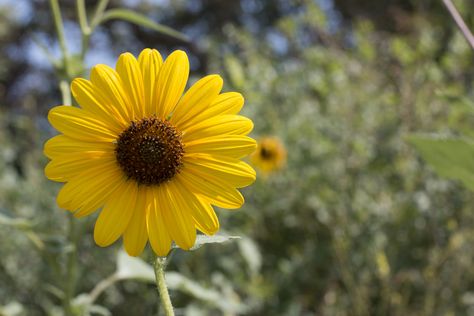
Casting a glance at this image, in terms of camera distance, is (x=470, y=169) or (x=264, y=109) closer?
(x=470, y=169)

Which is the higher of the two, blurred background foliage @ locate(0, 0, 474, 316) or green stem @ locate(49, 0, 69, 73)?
green stem @ locate(49, 0, 69, 73)

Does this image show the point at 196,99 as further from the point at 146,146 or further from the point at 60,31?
the point at 60,31

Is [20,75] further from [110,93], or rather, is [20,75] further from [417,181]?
[110,93]

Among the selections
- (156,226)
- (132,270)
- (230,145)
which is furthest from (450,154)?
(132,270)

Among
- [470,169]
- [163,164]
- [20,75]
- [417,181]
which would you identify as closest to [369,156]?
[417,181]

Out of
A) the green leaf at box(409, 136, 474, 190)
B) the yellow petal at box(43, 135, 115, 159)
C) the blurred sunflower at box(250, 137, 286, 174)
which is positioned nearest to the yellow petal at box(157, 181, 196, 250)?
the yellow petal at box(43, 135, 115, 159)

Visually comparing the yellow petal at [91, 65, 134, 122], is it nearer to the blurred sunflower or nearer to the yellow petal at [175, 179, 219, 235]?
the yellow petal at [175, 179, 219, 235]

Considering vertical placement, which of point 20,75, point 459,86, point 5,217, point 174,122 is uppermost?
point 20,75
